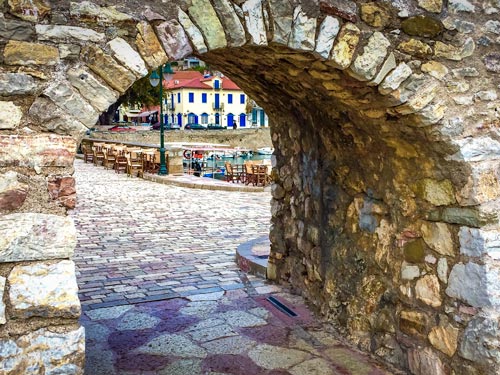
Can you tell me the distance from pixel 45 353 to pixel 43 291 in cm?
30

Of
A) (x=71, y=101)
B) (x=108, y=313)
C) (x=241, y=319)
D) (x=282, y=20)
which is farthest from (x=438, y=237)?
(x=108, y=313)

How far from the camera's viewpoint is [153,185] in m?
15.8

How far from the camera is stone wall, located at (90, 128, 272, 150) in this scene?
3655 centimetres

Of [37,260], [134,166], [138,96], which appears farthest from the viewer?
[138,96]

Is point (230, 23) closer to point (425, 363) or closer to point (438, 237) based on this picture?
point (438, 237)

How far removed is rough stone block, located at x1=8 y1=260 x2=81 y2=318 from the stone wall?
32.2 m

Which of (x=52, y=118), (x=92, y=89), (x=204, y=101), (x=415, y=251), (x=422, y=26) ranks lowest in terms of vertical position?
(x=415, y=251)

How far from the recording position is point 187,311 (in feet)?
17.3

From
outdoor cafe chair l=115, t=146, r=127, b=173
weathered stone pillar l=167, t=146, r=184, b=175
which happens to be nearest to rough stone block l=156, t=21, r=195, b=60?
weathered stone pillar l=167, t=146, r=184, b=175

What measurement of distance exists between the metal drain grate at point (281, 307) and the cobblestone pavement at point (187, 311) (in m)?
0.04

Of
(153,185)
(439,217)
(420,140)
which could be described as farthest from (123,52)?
(153,185)

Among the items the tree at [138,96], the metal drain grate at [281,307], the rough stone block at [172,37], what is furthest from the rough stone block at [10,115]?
the tree at [138,96]

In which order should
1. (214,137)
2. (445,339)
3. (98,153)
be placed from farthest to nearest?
(214,137), (98,153), (445,339)

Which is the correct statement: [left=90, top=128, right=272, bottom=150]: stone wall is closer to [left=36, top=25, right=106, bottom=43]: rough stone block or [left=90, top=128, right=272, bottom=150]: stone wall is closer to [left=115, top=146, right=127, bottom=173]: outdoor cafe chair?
[left=115, top=146, right=127, bottom=173]: outdoor cafe chair
